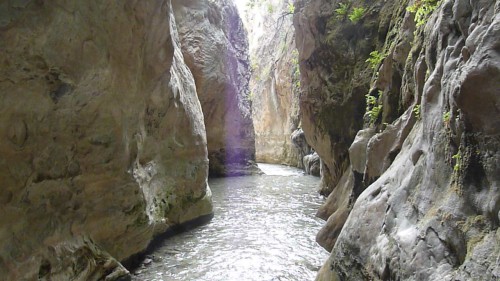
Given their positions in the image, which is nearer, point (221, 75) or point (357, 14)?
point (357, 14)

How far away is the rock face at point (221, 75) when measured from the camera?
59.3 ft

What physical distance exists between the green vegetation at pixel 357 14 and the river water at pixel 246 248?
5.36m

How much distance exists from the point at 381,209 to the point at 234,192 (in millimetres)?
10640

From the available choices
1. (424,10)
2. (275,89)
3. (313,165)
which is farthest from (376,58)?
(275,89)

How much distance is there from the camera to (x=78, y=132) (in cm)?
475

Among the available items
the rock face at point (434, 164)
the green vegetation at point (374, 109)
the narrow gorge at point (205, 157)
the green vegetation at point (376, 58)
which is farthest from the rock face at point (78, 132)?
the green vegetation at point (376, 58)

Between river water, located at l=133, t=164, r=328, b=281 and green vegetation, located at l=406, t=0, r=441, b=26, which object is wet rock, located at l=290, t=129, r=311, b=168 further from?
green vegetation, located at l=406, t=0, r=441, b=26

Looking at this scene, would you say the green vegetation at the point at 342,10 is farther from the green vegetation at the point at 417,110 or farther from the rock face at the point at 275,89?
the rock face at the point at 275,89

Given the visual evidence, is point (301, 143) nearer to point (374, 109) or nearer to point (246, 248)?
point (374, 109)

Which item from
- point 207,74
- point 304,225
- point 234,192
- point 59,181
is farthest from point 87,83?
point 207,74

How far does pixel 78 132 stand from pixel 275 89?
105ft

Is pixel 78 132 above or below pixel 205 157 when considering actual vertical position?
above

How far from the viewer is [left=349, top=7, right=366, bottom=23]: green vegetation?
919 centimetres

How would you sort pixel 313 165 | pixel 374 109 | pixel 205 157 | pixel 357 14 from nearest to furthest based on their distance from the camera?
1. pixel 374 109
2. pixel 357 14
3. pixel 205 157
4. pixel 313 165
